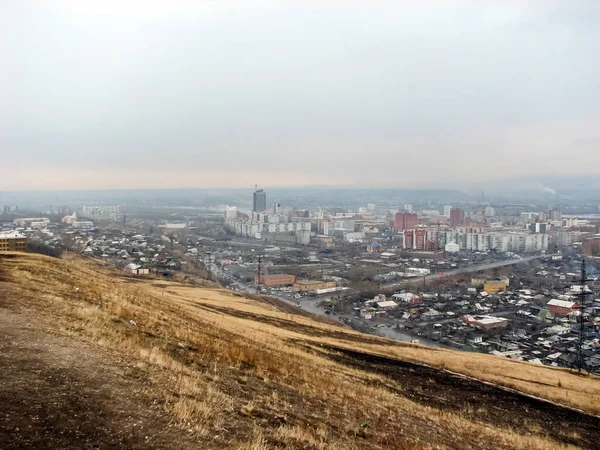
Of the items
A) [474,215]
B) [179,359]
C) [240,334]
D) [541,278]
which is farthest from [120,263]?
[474,215]

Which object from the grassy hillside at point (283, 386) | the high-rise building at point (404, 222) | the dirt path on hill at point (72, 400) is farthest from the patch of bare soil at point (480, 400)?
the high-rise building at point (404, 222)

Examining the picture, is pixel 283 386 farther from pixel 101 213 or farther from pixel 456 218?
pixel 101 213

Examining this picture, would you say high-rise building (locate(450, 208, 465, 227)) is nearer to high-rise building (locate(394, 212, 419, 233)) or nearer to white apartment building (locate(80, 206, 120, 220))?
high-rise building (locate(394, 212, 419, 233))

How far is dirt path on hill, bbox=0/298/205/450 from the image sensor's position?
11.4 feet

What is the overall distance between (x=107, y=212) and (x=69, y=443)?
4408 inches

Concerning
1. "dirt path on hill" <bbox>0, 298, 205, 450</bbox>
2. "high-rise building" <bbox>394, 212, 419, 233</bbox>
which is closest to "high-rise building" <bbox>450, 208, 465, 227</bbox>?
"high-rise building" <bbox>394, 212, 419, 233</bbox>

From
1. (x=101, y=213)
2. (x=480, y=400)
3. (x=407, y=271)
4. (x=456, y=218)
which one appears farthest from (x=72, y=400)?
(x=101, y=213)

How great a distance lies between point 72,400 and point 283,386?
10.5ft

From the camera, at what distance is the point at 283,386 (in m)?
6.48

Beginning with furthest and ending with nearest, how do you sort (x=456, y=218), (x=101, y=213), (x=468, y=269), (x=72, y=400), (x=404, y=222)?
(x=456, y=218) → (x=101, y=213) → (x=404, y=222) → (x=468, y=269) → (x=72, y=400)

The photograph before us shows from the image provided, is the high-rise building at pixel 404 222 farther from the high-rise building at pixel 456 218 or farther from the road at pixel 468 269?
the road at pixel 468 269

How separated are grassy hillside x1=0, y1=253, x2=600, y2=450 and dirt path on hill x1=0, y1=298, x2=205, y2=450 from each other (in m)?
0.14

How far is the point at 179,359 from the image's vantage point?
20.5 feet

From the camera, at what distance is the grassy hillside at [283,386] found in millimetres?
4797
